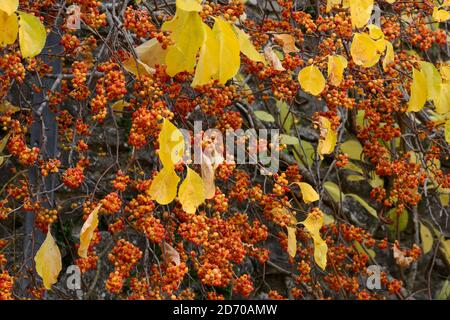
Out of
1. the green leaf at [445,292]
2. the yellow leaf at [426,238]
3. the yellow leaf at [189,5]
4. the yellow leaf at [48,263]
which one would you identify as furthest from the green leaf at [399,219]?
the yellow leaf at [189,5]

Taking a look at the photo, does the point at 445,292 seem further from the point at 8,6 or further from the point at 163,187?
the point at 8,6

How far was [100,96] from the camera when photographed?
1.33 meters

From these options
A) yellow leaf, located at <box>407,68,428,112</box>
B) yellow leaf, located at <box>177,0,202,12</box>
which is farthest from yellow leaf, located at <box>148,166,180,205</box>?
yellow leaf, located at <box>407,68,428,112</box>

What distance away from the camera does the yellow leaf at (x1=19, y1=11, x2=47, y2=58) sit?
3.87 ft

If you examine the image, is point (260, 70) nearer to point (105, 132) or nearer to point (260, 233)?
point (260, 233)

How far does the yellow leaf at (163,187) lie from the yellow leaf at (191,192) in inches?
0.5

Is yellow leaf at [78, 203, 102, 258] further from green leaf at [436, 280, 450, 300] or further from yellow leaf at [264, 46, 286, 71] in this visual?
green leaf at [436, 280, 450, 300]

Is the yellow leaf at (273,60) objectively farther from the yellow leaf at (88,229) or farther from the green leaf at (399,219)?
the green leaf at (399,219)

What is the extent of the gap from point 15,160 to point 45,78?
267mm

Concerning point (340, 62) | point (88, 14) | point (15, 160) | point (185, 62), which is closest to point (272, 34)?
point (340, 62)

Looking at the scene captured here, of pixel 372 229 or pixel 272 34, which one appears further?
pixel 372 229

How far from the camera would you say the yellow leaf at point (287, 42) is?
1.54 m

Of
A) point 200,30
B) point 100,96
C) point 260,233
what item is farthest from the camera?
point 260,233

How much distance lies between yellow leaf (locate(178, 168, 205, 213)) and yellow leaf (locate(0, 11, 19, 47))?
337 mm
